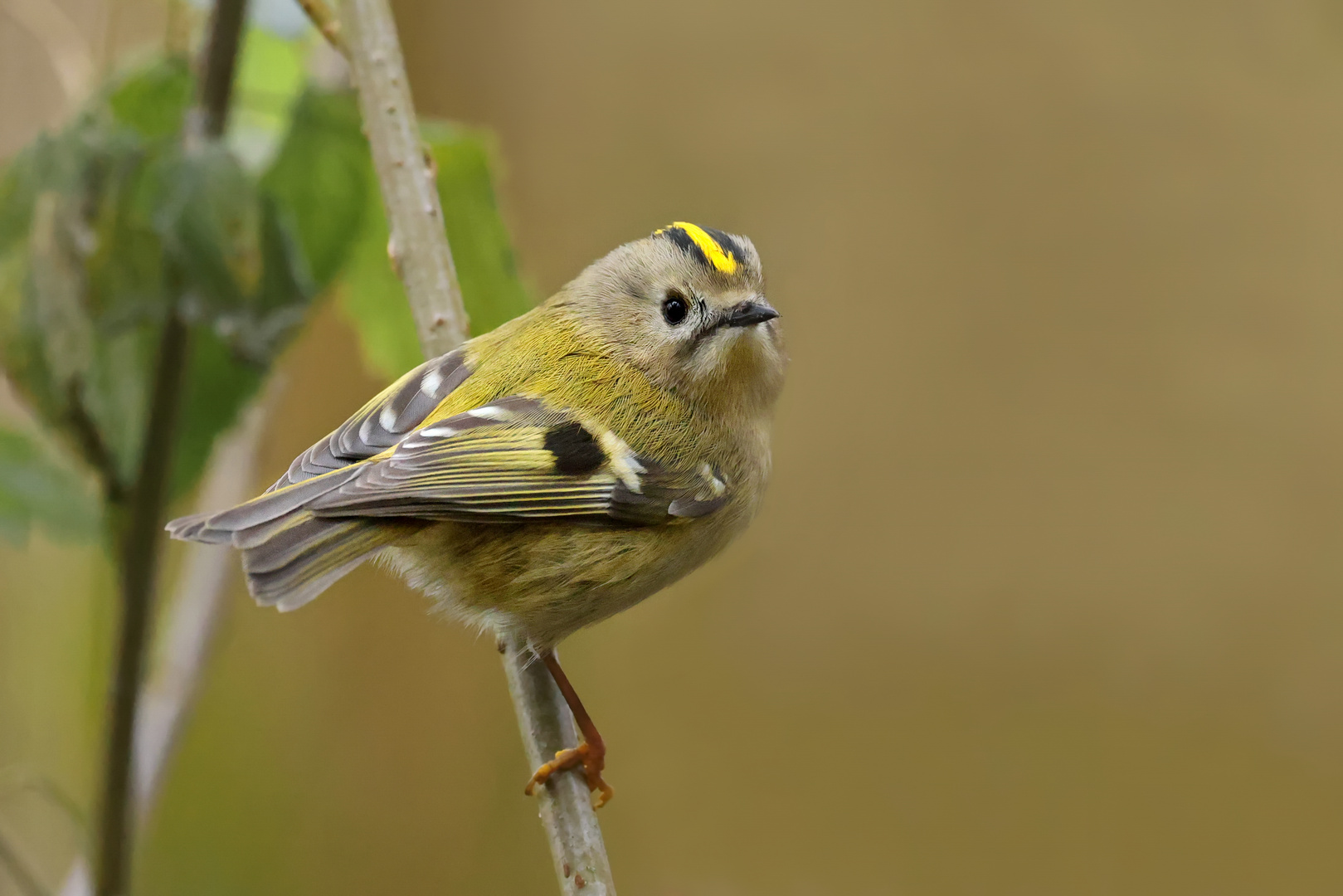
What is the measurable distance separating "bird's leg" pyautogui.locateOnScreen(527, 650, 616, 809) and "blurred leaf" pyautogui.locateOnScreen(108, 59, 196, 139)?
2.12 ft

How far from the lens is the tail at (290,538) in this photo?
0.96 meters

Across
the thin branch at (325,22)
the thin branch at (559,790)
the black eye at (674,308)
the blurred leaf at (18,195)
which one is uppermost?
the thin branch at (325,22)

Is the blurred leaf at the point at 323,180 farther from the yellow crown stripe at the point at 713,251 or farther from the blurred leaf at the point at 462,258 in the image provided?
the yellow crown stripe at the point at 713,251

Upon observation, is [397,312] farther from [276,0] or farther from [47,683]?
[47,683]

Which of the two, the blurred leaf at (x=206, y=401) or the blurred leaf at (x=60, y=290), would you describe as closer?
the blurred leaf at (x=60, y=290)

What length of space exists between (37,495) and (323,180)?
382 mm

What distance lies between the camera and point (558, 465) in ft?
3.76

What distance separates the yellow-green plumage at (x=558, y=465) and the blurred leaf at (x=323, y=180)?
0.18 meters

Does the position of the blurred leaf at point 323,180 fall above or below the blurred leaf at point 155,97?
below

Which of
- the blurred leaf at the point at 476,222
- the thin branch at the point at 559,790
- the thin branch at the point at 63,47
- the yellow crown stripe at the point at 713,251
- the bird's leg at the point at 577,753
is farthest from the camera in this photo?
the thin branch at the point at 63,47

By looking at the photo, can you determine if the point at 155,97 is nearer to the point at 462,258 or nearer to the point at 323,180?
the point at 323,180

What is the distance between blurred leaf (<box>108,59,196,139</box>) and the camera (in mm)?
1165

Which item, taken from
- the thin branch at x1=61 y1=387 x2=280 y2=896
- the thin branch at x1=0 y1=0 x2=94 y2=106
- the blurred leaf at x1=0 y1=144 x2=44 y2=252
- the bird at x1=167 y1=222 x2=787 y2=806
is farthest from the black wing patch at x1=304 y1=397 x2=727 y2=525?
the thin branch at x1=0 y1=0 x2=94 y2=106

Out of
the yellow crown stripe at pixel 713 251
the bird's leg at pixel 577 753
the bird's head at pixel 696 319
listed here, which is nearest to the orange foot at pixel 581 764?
the bird's leg at pixel 577 753
